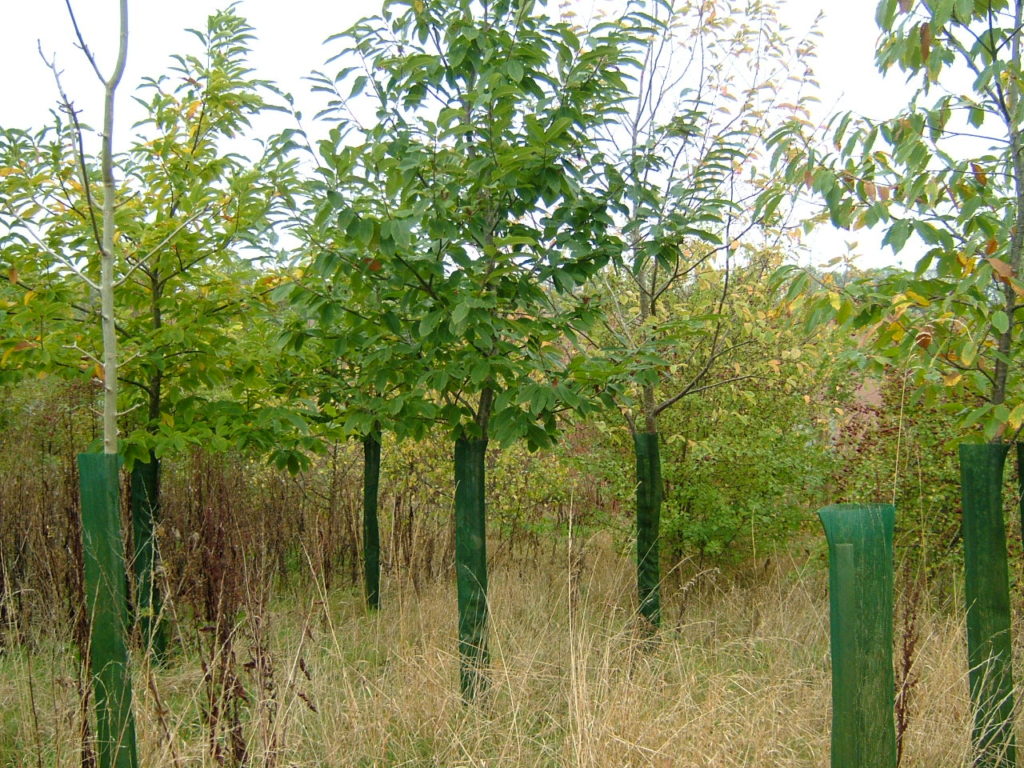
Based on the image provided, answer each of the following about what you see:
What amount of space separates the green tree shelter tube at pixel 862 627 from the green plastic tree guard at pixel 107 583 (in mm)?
1921

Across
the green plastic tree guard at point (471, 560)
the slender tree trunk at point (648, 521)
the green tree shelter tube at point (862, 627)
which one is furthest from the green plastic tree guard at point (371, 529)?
the green tree shelter tube at point (862, 627)

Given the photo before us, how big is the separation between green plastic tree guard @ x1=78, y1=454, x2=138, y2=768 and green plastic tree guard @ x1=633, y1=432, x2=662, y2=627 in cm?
311

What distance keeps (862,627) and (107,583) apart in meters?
1.99

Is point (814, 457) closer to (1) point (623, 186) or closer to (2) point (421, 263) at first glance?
(1) point (623, 186)

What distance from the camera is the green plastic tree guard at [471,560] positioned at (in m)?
3.85

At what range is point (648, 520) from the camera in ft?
16.8

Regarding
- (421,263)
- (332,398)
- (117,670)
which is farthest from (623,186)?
(117,670)

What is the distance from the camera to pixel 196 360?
14.4 feet

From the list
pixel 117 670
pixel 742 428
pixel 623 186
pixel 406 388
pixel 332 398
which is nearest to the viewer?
pixel 117 670

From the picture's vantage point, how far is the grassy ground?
9.82 feet

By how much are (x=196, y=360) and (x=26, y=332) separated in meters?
0.78

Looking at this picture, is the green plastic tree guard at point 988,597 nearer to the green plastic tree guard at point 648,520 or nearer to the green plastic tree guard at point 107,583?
the green plastic tree guard at point 648,520

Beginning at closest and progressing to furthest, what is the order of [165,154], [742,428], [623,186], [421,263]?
[421,263]
[623,186]
[165,154]
[742,428]

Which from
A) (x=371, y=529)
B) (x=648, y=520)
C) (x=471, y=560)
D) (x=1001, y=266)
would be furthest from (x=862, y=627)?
(x=371, y=529)
